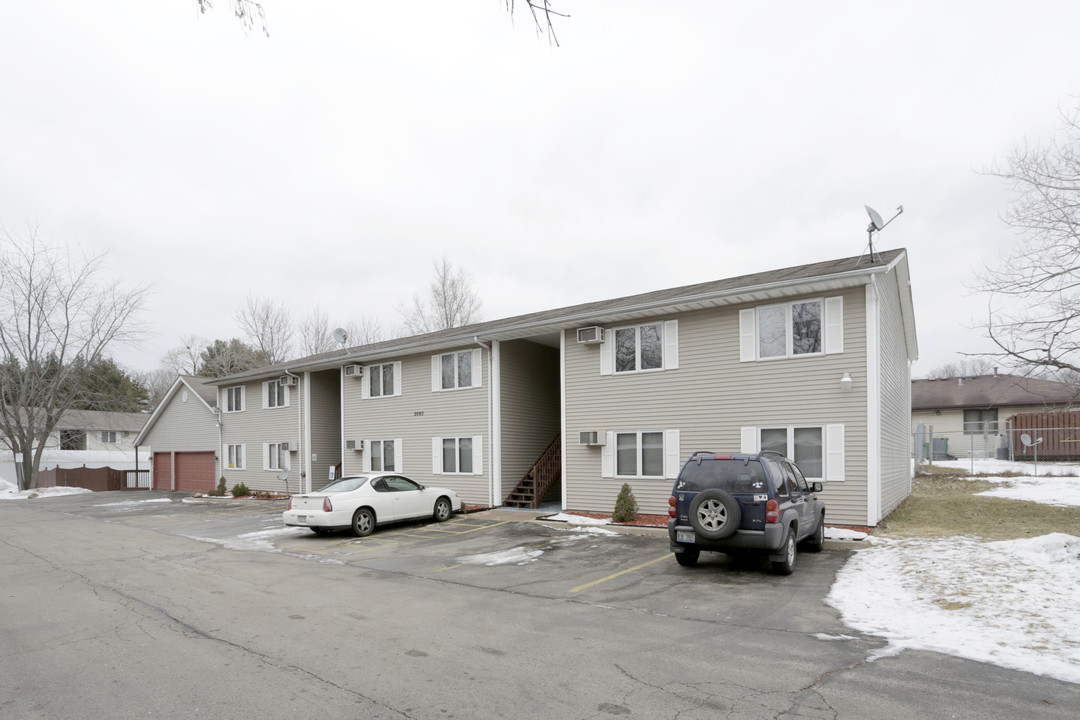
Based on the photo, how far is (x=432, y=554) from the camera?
11523 millimetres

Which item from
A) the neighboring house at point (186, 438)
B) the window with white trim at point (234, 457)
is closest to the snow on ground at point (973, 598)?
the window with white trim at point (234, 457)

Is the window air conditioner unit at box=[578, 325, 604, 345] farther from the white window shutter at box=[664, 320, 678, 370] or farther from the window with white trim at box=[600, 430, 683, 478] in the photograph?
the window with white trim at box=[600, 430, 683, 478]

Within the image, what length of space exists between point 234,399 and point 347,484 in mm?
17652

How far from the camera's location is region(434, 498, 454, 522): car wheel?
52.2ft

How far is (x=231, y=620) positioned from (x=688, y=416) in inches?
406

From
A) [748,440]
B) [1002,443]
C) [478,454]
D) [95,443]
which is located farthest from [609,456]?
[95,443]

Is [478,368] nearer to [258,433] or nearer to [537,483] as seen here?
[537,483]

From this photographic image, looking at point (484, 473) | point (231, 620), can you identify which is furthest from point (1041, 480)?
point (231, 620)

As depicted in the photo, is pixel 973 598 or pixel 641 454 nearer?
pixel 973 598

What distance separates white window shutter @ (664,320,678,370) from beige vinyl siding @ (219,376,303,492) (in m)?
16.0

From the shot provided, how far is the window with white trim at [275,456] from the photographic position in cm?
2600

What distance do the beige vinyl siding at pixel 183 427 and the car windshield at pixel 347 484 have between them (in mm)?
18703

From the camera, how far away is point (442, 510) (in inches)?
631

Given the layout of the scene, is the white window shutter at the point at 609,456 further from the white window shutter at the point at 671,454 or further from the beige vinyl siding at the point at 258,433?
the beige vinyl siding at the point at 258,433
